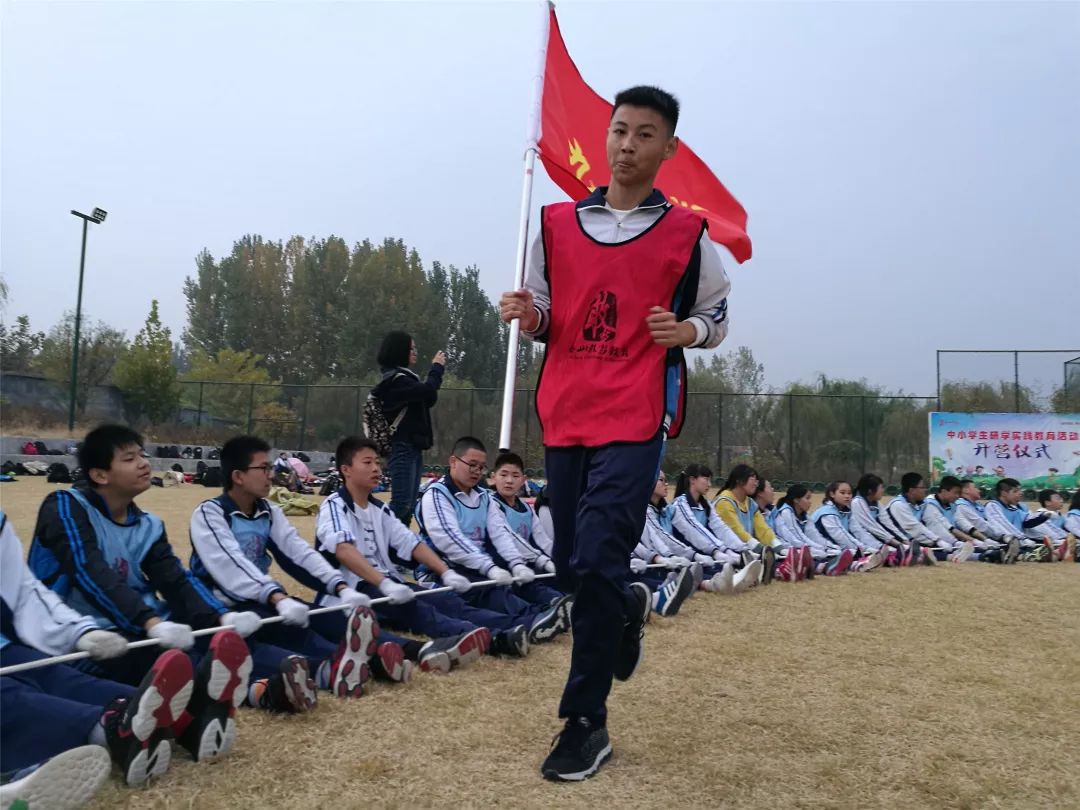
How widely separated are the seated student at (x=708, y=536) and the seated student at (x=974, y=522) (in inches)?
158

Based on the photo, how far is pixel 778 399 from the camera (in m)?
22.0

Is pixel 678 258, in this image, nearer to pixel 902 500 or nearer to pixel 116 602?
pixel 116 602

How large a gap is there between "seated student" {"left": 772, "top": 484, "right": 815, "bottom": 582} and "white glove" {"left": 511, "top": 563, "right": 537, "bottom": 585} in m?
2.89

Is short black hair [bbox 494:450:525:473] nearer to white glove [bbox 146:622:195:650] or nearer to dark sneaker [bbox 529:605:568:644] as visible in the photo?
dark sneaker [bbox 529:605:568:644]

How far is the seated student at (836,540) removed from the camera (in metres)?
7.62

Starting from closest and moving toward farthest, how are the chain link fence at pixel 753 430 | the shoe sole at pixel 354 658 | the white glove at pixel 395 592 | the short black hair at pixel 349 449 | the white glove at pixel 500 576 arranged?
the shoe sole at pixel 354 658
the white glove at pixel 395 592
the short black hair at pixel 349 449
the white glove at pixel 500 576
the chain link fence at pixel 753 430

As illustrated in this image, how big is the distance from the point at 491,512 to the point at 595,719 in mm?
2834

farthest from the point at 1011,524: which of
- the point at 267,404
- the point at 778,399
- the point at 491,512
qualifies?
the point at 267,404

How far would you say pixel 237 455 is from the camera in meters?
3.62

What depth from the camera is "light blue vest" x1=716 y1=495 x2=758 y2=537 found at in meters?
7.38

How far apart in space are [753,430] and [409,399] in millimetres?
17821

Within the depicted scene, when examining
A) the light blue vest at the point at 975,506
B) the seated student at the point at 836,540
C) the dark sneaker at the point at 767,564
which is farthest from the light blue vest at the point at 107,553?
the light blue vest at the point at 975,506

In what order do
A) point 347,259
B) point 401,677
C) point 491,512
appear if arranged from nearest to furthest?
point 401,677 → point 491,512 → point 347,259

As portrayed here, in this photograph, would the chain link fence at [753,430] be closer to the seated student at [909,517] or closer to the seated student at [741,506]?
the seated student at [909,517]
